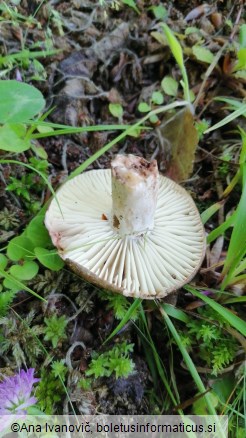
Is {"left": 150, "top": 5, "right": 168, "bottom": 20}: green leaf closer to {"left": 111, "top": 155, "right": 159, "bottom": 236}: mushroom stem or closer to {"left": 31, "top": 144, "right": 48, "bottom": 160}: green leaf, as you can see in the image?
{"left": 31, "top": 144, "right": 48, "bottom": 160}: green leaf

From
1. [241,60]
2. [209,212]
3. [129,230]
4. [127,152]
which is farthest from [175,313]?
[241,60]

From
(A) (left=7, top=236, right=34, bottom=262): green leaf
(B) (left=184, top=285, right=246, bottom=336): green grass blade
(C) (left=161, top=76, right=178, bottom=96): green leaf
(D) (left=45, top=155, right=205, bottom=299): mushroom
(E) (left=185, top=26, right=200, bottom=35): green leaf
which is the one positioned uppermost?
(E) (left=185, top=26, right=200, bottom=35): green leaf

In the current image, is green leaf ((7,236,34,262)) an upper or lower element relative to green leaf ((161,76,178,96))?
lower

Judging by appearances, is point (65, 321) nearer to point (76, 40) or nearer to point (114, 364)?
point (114, 364)

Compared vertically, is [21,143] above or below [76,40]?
below

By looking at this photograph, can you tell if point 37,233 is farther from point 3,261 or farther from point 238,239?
point 238,239

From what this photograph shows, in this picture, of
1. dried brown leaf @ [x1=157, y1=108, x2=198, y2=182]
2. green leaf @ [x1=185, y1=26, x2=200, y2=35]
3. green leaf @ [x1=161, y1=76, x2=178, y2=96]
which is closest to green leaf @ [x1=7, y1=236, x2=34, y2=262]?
dried brown leaf @ [x1=157, y1=108, x2=198, y2=182]

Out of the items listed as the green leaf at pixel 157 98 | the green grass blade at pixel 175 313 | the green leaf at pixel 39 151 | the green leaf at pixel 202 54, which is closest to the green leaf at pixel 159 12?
the green leaf at pixel 202 54

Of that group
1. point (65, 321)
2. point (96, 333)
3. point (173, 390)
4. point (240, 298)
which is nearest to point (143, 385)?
point (173, 390)
